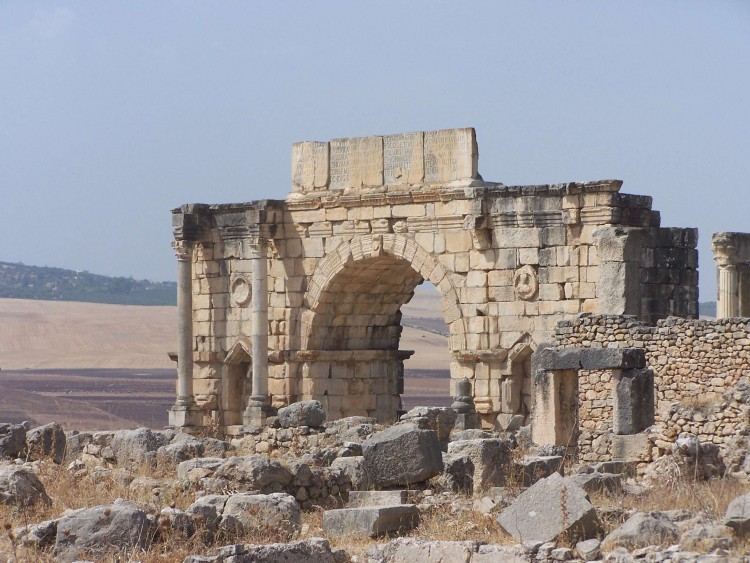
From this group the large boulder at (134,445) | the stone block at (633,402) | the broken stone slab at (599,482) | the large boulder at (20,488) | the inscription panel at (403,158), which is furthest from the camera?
the inscription panel at (403,158)

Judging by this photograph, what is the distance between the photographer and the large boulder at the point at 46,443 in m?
16.0

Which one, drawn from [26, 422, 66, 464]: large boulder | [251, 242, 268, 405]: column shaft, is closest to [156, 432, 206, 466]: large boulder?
[26, 422, 66, 464]: large boulder

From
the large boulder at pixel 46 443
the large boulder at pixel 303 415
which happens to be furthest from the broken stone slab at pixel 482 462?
the large boulder at pixel 303 415

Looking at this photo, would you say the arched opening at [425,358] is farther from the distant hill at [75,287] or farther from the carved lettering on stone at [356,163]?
the distant hill at [75,287]

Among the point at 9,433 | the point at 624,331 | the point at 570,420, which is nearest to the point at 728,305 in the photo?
the point at 624,331

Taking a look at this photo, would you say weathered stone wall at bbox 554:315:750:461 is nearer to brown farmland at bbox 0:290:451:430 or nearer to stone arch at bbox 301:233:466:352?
stone arch at bbox 301:233:466:352

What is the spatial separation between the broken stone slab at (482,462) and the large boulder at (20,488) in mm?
3349

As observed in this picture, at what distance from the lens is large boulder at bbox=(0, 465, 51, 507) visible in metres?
11.8

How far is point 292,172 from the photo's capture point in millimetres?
24812

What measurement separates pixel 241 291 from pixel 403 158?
352 centimetres

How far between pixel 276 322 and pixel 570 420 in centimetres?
868

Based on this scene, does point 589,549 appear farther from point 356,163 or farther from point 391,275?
point 391,275

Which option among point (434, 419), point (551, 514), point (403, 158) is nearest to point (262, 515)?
point (551, 514)

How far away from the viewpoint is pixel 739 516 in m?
9.98
